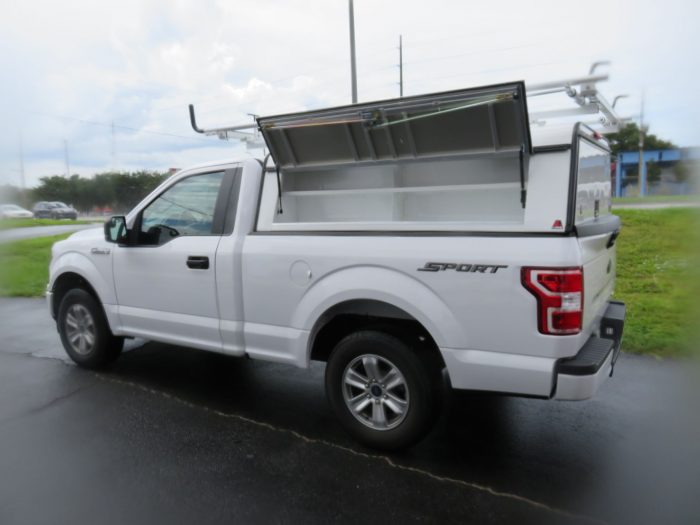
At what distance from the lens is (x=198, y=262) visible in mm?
4055

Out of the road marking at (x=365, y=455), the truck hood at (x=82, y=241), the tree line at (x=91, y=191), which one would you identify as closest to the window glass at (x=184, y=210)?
the tree line at (x=91, y=191)

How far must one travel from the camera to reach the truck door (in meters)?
4.09

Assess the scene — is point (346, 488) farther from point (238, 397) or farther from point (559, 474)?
point (238, 397)

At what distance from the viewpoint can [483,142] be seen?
316 cm

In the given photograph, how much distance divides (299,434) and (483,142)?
7.58 feet

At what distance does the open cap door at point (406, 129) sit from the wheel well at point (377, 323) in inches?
39.1

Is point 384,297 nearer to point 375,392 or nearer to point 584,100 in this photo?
point 375,392

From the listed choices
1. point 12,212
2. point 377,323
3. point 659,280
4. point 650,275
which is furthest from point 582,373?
point 650,275

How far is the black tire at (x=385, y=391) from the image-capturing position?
3.23m

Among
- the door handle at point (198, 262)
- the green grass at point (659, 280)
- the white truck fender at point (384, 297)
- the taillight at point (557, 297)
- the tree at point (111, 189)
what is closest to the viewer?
the green grass at point (659, 280)

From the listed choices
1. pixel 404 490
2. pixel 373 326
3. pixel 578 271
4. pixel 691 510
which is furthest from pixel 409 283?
pixel 691 510

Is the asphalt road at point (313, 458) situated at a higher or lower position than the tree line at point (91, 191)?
lower

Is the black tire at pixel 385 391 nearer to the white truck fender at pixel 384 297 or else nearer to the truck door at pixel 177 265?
the white truck fender at pixel 384 297

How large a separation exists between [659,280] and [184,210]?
12.4 ft
